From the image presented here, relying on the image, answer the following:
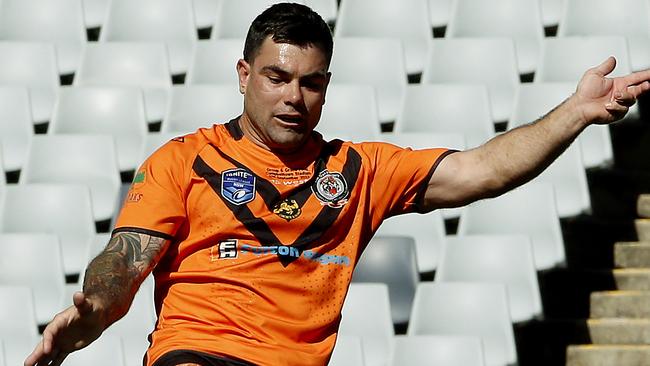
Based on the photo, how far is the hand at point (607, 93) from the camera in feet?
11.1

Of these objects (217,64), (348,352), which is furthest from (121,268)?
(217,64)

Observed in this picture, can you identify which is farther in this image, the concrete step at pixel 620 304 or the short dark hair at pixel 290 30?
the concrete step at pixel 620 304

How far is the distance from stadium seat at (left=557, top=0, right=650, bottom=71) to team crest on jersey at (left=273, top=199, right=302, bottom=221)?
4.27m

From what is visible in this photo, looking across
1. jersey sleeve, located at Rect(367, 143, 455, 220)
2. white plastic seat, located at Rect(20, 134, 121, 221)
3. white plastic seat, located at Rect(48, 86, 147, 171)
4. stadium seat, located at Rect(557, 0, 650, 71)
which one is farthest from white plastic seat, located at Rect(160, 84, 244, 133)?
jersey sleeve, located at Rect(367, 143, 455, 220)

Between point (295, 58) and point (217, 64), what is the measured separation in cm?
385

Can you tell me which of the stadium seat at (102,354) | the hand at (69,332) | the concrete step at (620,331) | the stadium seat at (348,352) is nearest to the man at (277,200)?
the hand at (69,332)

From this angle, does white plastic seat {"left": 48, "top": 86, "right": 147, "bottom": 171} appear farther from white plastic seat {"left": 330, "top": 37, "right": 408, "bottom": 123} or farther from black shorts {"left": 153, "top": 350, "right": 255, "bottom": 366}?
black shorts {"left": 153, "top": 350, "right": 255, "bottom": 366}

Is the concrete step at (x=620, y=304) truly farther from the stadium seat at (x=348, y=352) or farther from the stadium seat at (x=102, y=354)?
the stadium seat at (x=102, y=354)

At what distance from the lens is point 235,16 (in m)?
7.82

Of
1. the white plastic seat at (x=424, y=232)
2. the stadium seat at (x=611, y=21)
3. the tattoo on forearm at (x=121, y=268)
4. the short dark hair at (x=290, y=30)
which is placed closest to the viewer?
the tattoo on forearm at (x=121, y=268)

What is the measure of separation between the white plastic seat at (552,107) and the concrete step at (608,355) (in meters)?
1.16

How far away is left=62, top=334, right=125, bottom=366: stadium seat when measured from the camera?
5418 mm

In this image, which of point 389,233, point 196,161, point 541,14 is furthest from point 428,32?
point 196,161

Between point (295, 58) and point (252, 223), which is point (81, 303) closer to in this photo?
point (252, 223)
